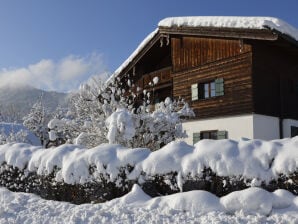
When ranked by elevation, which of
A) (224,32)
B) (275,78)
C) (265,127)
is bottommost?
(265,127)

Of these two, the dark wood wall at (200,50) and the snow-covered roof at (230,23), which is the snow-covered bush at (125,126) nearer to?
the dark wood wall at (200,50)

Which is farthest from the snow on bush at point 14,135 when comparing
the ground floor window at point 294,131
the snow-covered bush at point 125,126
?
the ground floor window at point 294,131

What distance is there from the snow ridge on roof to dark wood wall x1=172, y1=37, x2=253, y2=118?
887 mm

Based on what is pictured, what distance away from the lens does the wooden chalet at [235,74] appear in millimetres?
15484

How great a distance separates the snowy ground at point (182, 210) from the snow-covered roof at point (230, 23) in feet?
31.5

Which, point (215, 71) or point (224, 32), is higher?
point (224, 32)

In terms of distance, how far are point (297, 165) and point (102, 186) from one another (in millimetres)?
3655

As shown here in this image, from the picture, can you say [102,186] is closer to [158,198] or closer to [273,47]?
[158,198]

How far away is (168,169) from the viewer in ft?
23.2

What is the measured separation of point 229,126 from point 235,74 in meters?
2.22

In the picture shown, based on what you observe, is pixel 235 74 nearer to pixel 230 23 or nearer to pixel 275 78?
pixel 275 78

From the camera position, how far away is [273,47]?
54.4 feet

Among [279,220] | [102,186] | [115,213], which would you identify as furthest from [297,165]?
[102,186]

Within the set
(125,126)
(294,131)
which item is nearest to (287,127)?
(294,131)
